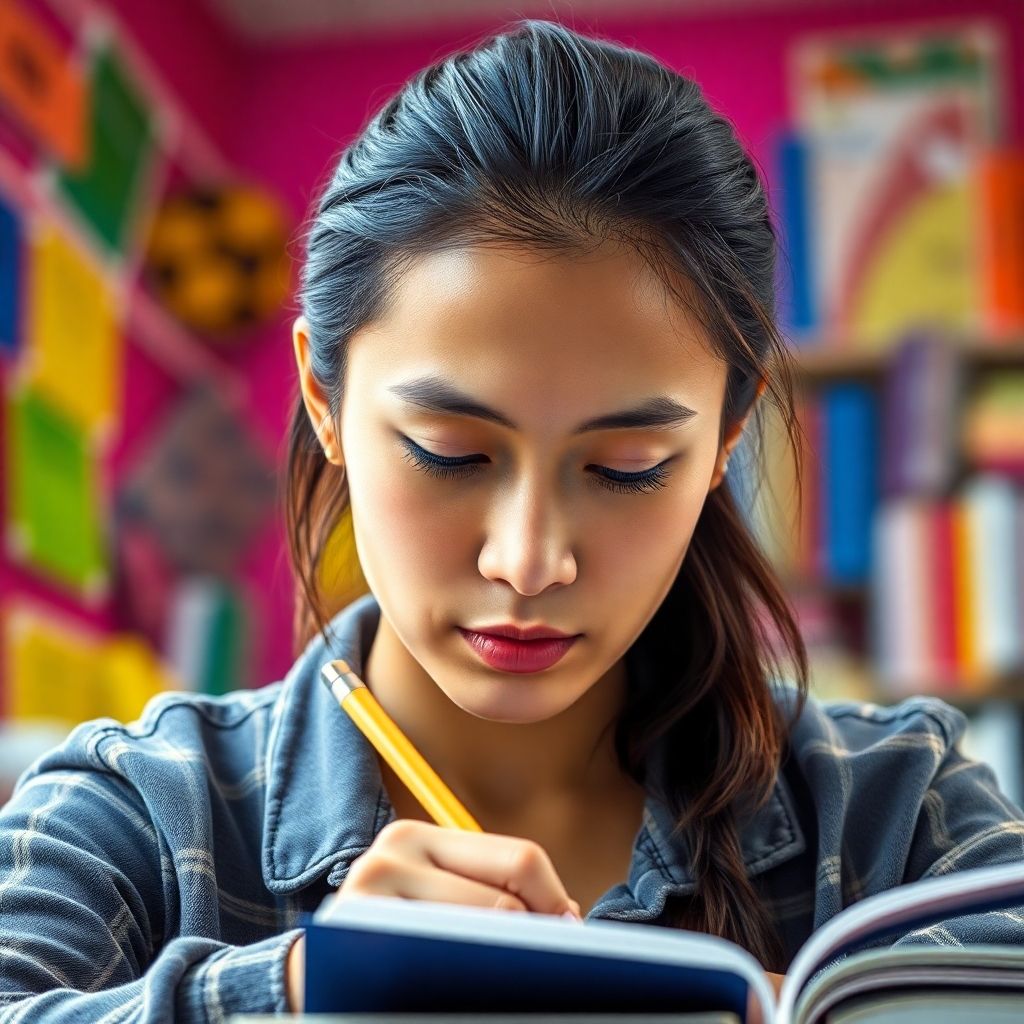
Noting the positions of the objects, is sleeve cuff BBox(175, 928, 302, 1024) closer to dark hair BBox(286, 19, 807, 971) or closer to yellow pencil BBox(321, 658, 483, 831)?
yellow pencil BBox(321, 658, 483, 831)

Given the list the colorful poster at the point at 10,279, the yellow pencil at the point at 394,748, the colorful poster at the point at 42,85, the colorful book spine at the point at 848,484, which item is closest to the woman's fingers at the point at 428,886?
the yellow pencil at the point at 394,748

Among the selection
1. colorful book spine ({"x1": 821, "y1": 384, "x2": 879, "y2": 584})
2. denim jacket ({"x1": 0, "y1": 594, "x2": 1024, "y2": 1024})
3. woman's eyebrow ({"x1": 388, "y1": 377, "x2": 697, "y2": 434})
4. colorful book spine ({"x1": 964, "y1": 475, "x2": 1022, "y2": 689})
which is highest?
colorful book spine ({"x1": 821, "y1": 384, "x2": 879, "y2": 584})

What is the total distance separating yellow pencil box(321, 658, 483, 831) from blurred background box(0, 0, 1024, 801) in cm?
138

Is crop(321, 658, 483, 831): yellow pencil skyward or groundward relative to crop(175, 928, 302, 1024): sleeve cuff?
skyward

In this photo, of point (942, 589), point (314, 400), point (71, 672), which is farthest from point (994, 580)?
point (314, 400)

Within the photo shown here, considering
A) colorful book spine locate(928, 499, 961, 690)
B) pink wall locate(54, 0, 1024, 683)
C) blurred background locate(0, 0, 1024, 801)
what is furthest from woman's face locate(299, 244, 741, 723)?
pink wall locate(54, 0, 1024, 683)

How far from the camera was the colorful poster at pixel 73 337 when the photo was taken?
2.41 m

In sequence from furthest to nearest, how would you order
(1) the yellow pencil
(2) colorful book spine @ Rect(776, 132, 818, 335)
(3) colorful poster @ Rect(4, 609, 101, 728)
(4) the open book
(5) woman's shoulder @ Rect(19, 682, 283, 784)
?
(2) colorful book spine @ Rect(776, 132, 818, 335) < (3) colorful poster @ Rect(4, 609, 101, 728) < (5) woman's shoulder @ Rect(19, 682, 283, 784) < (1) the yellow pencil < (4) the open book

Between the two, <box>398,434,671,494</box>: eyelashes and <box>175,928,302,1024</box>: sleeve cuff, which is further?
<box>398,434,671,494</box>: eyelashes

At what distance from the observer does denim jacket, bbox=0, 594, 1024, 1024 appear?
2.77ft

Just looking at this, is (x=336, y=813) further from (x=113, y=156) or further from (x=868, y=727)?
(x=113, y=156)

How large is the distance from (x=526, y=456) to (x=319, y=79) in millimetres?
2638

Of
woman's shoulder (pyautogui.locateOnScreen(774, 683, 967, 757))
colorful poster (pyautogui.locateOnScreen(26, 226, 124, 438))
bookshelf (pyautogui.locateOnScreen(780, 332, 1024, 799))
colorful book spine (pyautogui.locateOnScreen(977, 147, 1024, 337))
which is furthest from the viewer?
colorful book spine (pyautogui.locateOnScreen(977, 147, 1024, 337))

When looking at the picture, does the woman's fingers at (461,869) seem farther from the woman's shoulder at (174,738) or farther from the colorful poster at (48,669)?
the colorful poster at (48,669)
